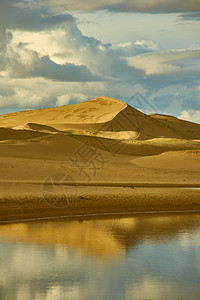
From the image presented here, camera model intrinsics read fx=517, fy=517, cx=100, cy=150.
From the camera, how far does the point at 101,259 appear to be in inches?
514

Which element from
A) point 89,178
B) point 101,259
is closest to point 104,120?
point 89,178

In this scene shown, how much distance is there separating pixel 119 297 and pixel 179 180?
76.3ft

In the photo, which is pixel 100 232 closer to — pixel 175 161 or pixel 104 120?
pixel 175 161

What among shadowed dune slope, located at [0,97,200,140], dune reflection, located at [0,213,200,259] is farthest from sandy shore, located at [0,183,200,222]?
shadowed dune slope, located at [0,97,200,140]

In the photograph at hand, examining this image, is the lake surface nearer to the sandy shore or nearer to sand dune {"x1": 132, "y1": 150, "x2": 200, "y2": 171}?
the sandy shore

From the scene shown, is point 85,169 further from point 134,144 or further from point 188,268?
point 134,144

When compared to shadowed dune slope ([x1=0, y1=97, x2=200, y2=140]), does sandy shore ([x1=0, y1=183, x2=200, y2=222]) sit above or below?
below

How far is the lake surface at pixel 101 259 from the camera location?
10.3m

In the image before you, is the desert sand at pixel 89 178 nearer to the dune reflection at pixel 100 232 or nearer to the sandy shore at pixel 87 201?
the sandy shore at pixel 87 201

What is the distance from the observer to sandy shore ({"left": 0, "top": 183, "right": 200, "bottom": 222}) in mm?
19438

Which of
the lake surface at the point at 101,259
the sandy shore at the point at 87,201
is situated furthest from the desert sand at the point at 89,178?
the lake surface at the point at 101,259

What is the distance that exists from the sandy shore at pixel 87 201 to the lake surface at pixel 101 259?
59.3 inches

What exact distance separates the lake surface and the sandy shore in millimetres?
1506

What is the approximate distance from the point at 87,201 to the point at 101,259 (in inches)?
338
